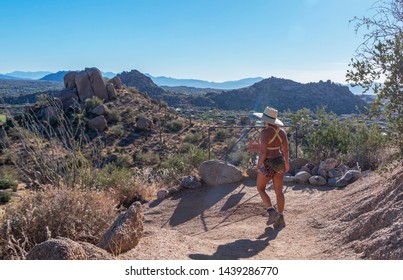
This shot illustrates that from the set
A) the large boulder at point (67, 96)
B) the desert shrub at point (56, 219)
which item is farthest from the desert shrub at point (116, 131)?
the desert shrub at point (56, 219)

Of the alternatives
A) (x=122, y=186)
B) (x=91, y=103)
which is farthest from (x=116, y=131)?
(x=122, y=186)

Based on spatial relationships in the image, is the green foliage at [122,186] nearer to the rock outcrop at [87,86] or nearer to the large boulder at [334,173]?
the large boulder at [334,173]

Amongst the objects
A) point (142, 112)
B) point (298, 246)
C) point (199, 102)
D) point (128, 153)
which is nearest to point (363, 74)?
point (298, 246)

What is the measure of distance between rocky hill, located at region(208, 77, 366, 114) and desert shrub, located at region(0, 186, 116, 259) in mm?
47341

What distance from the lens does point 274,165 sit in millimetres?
5676

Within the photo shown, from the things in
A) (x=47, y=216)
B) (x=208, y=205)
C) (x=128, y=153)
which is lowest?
(x=128, y=153)

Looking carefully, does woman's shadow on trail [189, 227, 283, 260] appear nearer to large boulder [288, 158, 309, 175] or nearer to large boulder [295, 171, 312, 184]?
large boulder [295, 171, 312, 184]

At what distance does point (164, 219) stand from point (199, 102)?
179 ft

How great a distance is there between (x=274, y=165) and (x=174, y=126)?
95.7 ft

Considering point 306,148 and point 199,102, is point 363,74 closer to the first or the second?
point 306,148

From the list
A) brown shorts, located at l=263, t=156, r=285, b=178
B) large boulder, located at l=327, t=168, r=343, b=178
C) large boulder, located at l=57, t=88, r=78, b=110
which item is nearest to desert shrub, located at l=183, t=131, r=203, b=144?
Answer: large boulder, located at l=57, t=88, r=78, b=110

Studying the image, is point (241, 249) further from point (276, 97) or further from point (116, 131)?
point (276, 97)

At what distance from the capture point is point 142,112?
36.7 meters

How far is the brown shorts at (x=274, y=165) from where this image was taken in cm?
567
